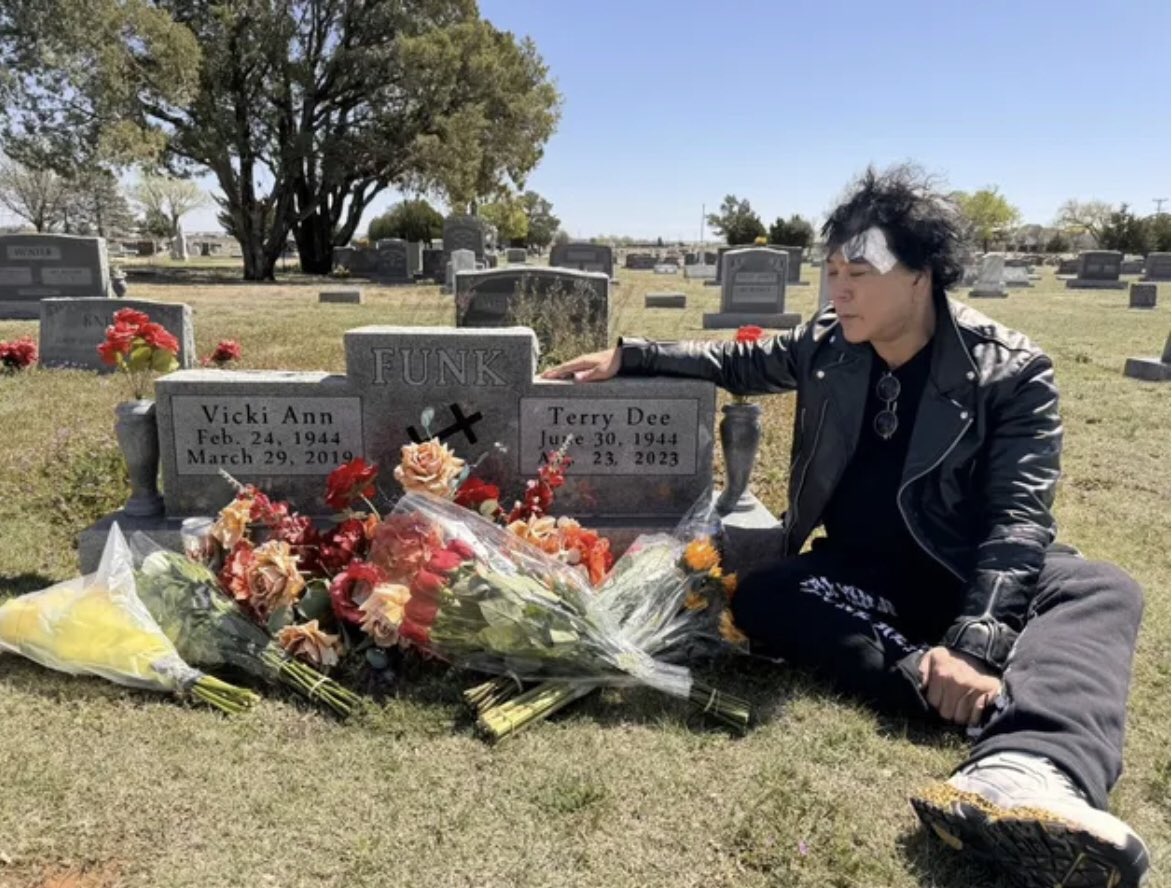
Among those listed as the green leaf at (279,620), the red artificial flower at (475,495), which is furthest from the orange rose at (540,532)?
the green leaf at (279,620)

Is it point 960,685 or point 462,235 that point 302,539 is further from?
point 462,235

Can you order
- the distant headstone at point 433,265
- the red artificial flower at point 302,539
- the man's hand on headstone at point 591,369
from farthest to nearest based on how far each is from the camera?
1. the distant headstone at point 433,265
2. the man's hand on headstone at point 591,369
3. the red artificial flower at point 302,539

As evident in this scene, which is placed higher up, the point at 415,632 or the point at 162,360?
the point at 162,360

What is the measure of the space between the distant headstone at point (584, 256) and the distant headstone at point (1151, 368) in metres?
14.7

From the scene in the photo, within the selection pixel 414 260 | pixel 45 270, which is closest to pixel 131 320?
pixel 45 270

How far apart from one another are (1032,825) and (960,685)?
1.78ft

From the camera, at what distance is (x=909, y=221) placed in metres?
2.72

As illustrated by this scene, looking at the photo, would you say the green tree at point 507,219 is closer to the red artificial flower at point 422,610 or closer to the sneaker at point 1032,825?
the red artificial flower at point 422,610

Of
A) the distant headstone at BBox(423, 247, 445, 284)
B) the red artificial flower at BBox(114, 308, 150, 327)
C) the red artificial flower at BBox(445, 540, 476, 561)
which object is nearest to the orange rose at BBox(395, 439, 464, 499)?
the red artificial flower at BBox(445, 540, 476, 561)

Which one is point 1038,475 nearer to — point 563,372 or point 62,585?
point 563,372

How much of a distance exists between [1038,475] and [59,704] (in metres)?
3.04

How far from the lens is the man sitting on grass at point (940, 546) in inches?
87.8

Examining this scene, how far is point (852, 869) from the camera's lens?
2.07 m

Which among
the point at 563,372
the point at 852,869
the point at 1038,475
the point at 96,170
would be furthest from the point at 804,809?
the point at 96,170
